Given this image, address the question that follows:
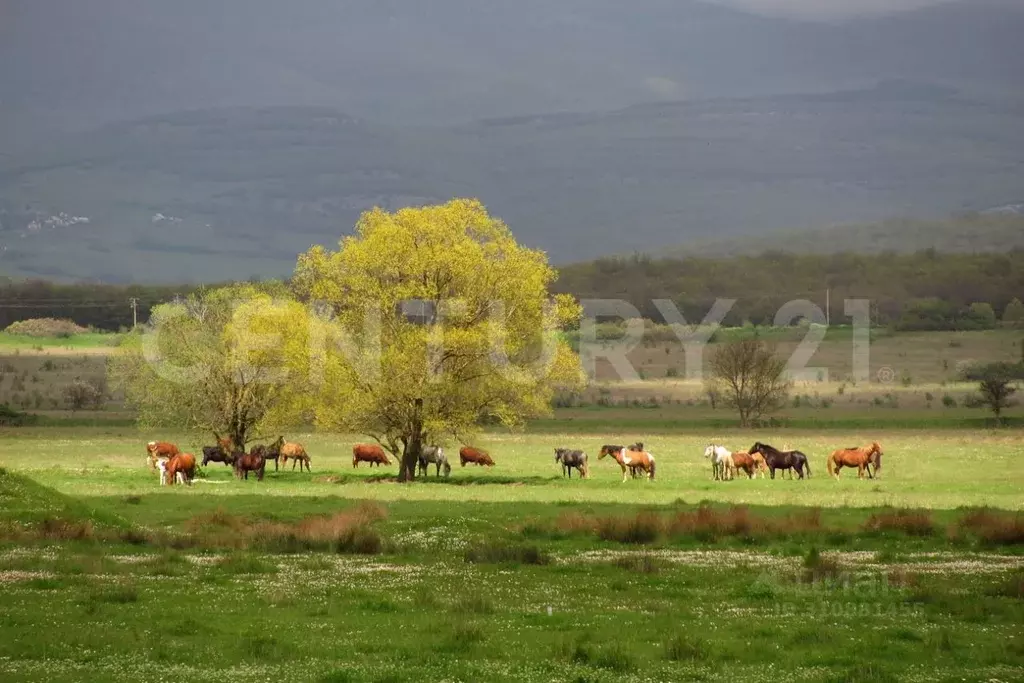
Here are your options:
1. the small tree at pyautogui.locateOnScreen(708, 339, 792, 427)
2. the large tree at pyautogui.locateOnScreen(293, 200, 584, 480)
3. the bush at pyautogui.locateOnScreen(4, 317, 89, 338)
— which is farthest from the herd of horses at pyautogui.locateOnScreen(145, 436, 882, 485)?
the bush at pyautogui.locateOnScreen(4, 317, 89, 338)

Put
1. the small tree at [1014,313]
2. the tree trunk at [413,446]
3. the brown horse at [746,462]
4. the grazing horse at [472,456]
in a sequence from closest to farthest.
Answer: the brown horse at [746,462], the tree trunk at [413,446], the grazing horse at [472,456], the small tree at [1014,313]

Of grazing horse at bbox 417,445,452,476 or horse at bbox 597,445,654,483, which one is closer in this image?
horse at bbox 597,445,654,483

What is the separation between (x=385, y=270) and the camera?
56.3m

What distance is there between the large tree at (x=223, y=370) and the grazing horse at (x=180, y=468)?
23.1 ft

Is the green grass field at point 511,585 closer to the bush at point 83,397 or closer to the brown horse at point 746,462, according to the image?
the brown horse at point 746,462

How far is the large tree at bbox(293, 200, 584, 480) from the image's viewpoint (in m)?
55.1

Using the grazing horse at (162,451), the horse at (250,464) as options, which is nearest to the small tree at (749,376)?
the horse at (250,464)

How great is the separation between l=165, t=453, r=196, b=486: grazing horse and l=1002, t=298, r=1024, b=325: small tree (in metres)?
141

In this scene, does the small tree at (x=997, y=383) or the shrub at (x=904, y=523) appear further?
the small tree at (x=997, y=383)

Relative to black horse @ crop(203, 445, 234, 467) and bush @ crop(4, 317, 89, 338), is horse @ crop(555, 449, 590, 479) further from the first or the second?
bush @ crop(4, 317, 89, 338)

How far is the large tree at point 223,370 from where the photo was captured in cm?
6106

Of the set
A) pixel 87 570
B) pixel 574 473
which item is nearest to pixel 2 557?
pixel 87 570

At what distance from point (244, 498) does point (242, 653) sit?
82.2ft

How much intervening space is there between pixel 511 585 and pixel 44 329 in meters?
175
